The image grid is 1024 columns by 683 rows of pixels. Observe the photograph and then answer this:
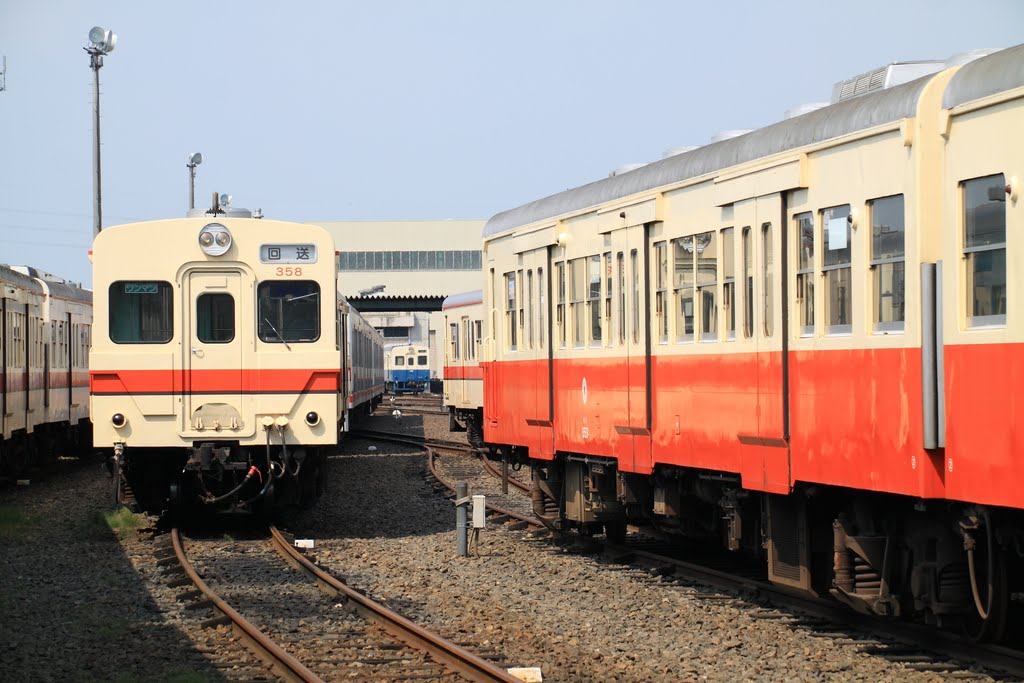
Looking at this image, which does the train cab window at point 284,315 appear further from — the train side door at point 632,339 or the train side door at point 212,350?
the train side door at point 632,339

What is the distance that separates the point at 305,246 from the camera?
1644cm

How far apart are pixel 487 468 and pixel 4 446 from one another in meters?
7.98

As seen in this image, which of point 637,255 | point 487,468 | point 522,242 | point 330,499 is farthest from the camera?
point 487,468

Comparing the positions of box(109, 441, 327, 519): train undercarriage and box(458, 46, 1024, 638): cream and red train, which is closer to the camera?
box(458, 46, 1024, 638): cream and red train

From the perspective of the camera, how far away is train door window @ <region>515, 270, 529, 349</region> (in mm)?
15328

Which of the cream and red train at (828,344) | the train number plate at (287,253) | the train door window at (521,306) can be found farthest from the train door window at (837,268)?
the train number plate at (287,253)

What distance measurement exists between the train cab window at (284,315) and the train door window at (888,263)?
8810 millimetres

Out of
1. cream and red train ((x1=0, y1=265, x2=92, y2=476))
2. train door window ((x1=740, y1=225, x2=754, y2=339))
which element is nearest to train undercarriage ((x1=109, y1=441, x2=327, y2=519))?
cream and red train ((x1=0, y1=265, x2=92, y2=476))

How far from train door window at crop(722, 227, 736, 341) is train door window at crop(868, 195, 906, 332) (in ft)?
6.39

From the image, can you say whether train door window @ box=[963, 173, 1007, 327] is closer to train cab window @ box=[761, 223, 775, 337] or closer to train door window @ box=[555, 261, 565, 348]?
train cab window @ box=[761, 223, 775, 337]

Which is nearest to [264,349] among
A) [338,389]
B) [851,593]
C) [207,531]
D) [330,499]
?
[338,389]

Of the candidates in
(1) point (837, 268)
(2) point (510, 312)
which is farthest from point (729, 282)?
(2) point (510, 312)

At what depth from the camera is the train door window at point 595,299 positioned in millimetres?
13250

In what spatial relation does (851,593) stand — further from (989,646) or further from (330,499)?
(330,499)
